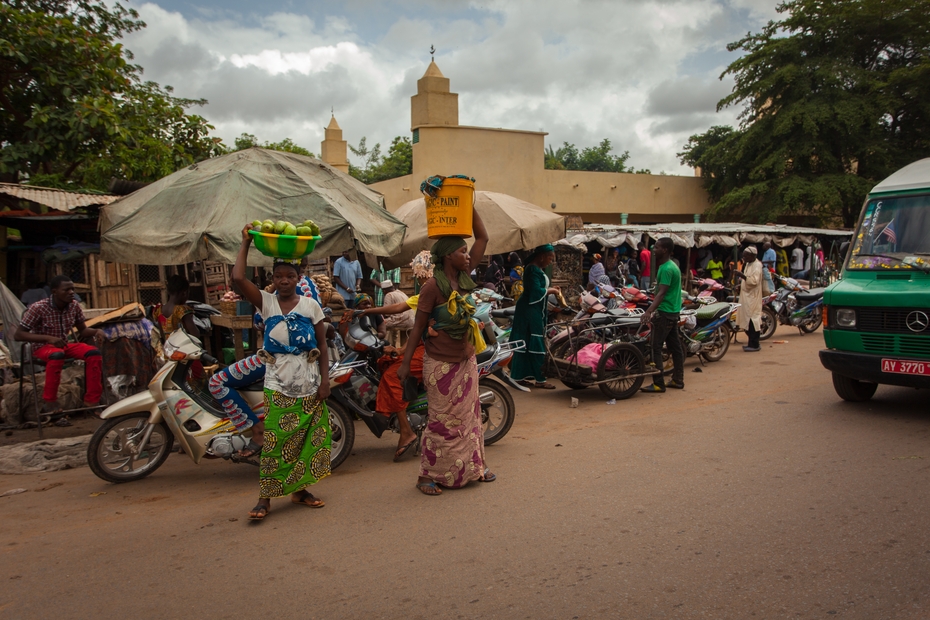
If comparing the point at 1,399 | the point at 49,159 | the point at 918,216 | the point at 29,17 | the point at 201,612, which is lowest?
the point at 201,612

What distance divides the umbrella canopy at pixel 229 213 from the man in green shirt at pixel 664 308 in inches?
119

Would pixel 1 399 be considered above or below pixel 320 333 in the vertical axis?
below

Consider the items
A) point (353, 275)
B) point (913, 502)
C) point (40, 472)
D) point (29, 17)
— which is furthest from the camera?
point (353, 275)

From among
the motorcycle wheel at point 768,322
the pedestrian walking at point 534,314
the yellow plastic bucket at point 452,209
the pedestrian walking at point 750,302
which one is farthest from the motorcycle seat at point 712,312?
the yellow plastic bucket at point 452,209

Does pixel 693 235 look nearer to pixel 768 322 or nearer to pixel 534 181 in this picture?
A: pixel 768 322

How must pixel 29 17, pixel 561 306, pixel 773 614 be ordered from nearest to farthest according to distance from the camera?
pixel 773 614 < pixel 561 306 < pixel 29 17

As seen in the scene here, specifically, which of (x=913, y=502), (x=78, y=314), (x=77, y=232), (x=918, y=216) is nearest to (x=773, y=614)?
(x=913, y=502)

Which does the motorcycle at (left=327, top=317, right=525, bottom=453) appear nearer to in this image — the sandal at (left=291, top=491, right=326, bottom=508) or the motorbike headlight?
the sandal at (left=291, top=491, right=326, bottom=508)

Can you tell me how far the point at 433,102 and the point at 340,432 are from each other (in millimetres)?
22954

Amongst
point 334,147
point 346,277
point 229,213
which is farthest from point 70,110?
point 334,147

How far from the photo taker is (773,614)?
2.93m

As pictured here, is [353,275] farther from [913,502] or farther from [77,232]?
[913,502]

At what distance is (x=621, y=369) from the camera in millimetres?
7605

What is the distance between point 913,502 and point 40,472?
21.4 ft
